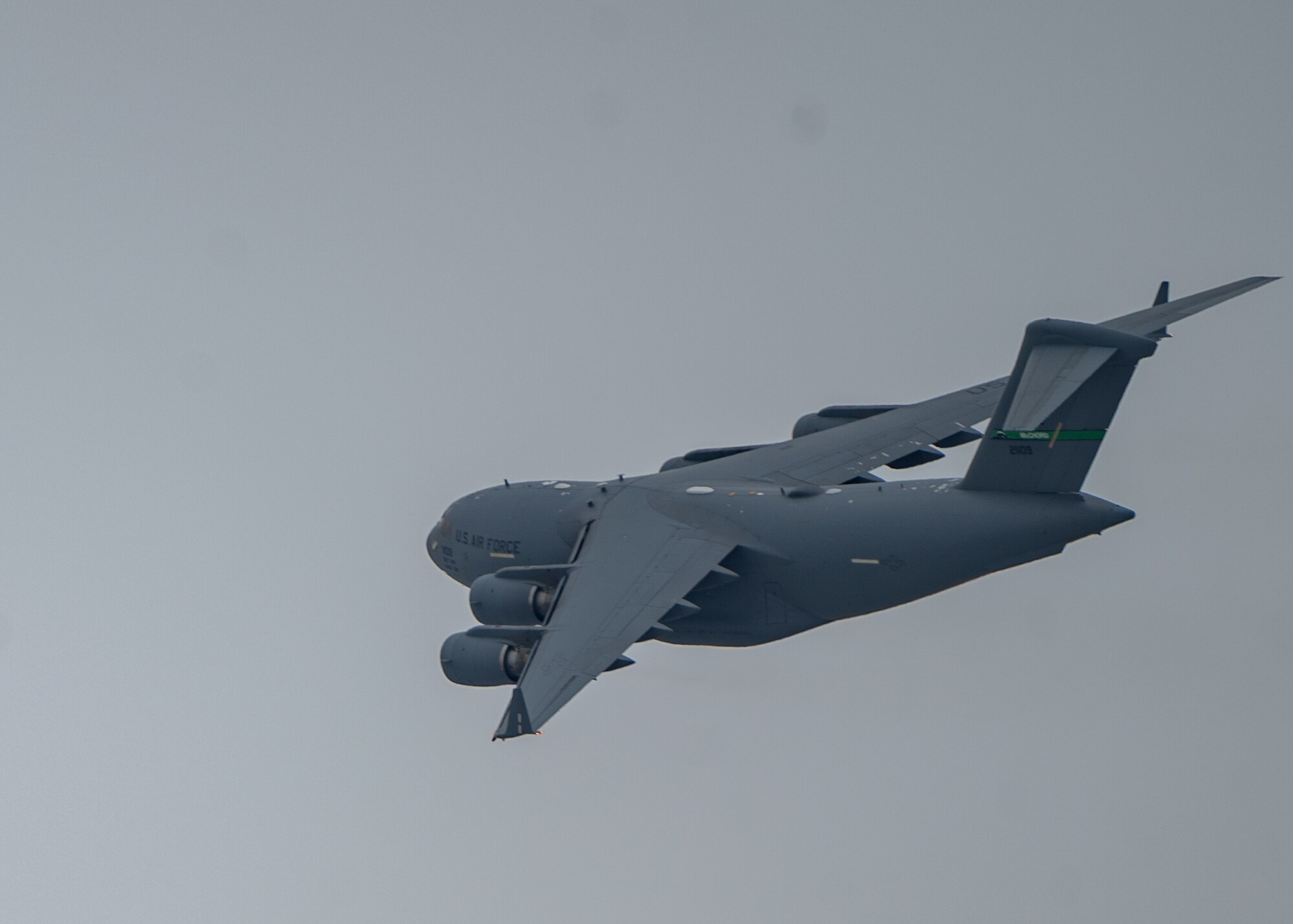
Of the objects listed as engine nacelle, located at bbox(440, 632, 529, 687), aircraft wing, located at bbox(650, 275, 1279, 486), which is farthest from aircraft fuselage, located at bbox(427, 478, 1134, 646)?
engine nacelle, located at bbox(440, 632, 529, 687)

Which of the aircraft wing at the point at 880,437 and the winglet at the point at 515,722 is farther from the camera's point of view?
the aircraft wing at the point at 880,437

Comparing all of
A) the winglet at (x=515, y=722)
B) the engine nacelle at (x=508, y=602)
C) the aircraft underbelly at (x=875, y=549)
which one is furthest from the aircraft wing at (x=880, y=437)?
the winglet at (x=515, y=722)

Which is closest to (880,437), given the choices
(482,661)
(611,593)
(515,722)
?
(611,593)

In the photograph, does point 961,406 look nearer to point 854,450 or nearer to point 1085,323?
point 854,450

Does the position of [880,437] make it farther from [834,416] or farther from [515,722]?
[515,722]

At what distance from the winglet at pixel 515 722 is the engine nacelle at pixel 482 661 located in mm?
2704

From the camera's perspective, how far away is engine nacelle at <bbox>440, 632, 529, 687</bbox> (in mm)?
20219

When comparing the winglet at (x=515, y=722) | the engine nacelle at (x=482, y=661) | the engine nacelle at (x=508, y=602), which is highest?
the engine nacelle at (x=508, y=602)

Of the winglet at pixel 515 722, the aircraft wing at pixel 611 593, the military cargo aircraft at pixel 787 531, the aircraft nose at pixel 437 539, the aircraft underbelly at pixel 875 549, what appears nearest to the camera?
the winglet at pixel 515 722

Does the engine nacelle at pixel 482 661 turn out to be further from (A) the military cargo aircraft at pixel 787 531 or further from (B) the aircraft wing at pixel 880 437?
(B) the aircraft wing at pixel 880 437

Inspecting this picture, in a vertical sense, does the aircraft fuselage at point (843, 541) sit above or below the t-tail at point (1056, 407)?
below

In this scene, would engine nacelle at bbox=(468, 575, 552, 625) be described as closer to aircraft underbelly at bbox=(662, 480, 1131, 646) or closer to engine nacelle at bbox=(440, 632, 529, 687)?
engine nacelle at bbox=(440, 632, 529, 687)

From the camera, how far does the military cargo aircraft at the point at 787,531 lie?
63.8 ft

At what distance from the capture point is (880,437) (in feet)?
80.3
